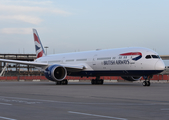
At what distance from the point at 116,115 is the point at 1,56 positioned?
120879 millimetres

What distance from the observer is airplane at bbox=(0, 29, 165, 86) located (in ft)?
96.3

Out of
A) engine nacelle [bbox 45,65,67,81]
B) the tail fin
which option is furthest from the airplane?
the tail fin

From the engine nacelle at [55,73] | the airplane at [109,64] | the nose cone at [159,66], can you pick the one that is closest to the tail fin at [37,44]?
the airplane at [109,64]

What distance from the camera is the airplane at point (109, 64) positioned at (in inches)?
1156

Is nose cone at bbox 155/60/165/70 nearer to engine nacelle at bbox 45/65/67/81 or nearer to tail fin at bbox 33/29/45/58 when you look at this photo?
engine nacelle at bbox 45/65/67/81

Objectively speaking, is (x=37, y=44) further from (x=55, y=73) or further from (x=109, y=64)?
(x=109, y=64)

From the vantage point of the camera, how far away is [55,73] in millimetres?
36344

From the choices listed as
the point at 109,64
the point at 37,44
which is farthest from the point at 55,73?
the point at 37,44

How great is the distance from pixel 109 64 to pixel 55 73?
7.55m

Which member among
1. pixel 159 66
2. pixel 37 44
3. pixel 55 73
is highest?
pixel 37 44

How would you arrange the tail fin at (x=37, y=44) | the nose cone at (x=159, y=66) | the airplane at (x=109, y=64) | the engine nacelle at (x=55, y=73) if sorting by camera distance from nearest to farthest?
the nose cone at (x=159, y=66) < the airplane at (x=109, y=64) < the engine nacelle at (x=55, y=73) < the tail fin at (x=37, y=44)

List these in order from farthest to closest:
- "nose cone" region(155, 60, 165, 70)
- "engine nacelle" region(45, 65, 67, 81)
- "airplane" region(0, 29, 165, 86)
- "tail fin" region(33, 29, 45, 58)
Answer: "tail fin" region(33, 29, 45, 58), "engine nacelle" region(45, 65, 67, 81), "airplane" region(0, 29, 165, 86), "nose cone" region(155, 60, 165, 70)

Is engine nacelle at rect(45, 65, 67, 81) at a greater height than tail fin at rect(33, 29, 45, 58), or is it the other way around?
tail fin at rect(33, 29, 45, 58)

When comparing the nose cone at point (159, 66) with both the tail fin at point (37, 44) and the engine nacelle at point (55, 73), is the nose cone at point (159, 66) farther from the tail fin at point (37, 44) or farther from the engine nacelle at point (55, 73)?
the tail fin at point (37, 44)
